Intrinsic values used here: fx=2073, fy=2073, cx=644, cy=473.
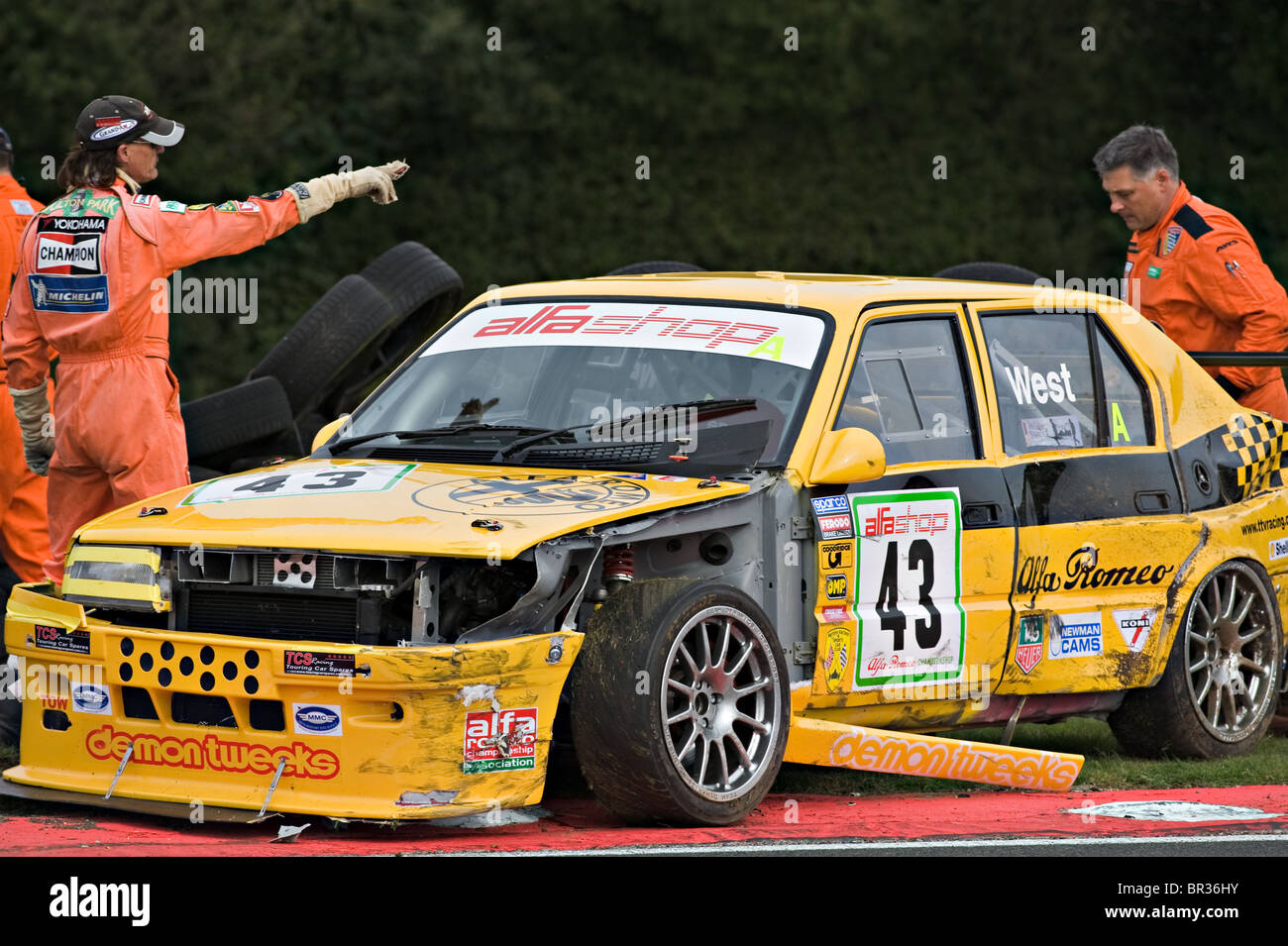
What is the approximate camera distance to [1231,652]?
8062 millimetres

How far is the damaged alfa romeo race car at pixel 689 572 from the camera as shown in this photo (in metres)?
5.74

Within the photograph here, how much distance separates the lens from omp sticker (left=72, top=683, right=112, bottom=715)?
238 inches

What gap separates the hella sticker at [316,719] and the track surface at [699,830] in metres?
0.28

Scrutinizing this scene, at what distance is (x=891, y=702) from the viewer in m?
6.81

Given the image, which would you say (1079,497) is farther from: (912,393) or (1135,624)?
(912,393)

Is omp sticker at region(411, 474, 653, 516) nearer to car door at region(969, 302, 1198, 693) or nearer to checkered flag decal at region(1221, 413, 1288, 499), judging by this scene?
car door at region(969, 302, 1198, 693)

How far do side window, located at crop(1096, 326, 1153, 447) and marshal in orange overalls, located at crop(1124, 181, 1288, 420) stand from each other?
1391mm

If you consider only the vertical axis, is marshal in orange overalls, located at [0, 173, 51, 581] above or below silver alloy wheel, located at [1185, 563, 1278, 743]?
above

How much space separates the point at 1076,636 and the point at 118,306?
3607mm

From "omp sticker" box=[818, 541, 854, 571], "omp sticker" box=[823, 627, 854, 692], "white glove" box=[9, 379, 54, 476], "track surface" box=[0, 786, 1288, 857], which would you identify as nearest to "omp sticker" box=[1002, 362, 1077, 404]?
"omp sticker" box=[818, 541, 854, 571]

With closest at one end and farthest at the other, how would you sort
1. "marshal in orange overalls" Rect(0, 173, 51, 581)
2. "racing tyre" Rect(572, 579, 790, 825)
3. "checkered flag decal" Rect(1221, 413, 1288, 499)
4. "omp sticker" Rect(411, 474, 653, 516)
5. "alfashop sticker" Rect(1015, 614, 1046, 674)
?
"racing tyre" Rect(572, 579, 790, 825) < "omp sticker" Rect(411, 474, 653, 516) < "alfashop sticker" Rect(1015, 614, 1046, 674) < "checkered flag decal" Rect(1221, 413, 1288, 499) < "marshal in orange overalls" Rect(0, 173, 51, 581)

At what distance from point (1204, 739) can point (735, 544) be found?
2.47 metres

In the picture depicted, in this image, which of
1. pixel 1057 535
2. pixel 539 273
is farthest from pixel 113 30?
pixel 1057 535

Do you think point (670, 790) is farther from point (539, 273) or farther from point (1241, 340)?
point (539, 273)
